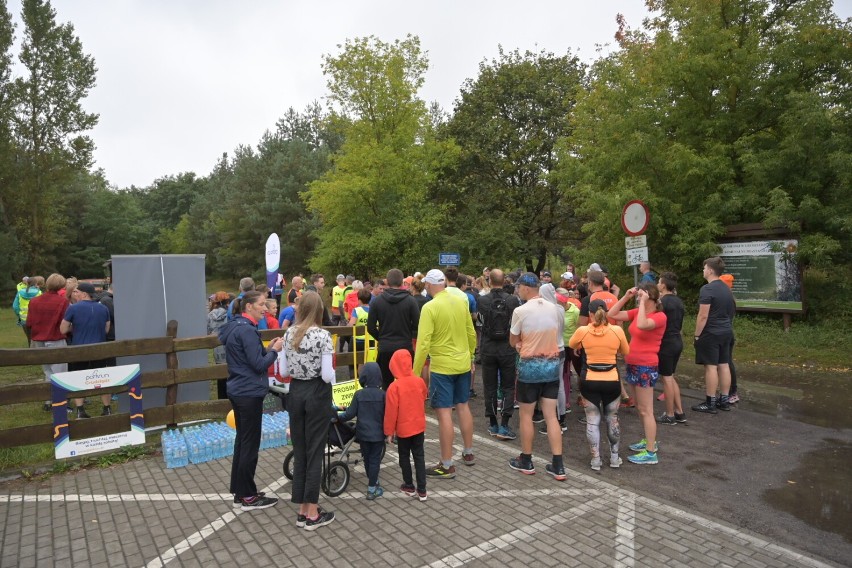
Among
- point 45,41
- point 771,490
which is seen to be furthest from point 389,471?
point 45,41

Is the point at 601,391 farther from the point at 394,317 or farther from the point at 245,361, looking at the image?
the point at 245,361

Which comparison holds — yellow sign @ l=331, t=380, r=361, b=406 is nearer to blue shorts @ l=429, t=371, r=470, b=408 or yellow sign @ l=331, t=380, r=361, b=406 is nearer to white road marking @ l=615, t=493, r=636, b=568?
blue shorts @ l=429, t=371, r=470, b=408

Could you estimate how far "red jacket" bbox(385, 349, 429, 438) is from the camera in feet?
16.4

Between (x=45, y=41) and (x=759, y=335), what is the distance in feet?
154

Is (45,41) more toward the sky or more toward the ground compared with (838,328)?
more toward the sky

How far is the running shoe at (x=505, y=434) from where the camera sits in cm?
688

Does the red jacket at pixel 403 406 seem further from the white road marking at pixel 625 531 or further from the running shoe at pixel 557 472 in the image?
the white road marking at pixel 625 531

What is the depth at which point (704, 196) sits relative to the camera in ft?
44.1

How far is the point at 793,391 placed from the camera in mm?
8820

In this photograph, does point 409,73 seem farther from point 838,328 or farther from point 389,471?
point 389,471

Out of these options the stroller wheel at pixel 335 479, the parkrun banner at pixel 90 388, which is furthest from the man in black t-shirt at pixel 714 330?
the parkrun banner at pixel 90 388

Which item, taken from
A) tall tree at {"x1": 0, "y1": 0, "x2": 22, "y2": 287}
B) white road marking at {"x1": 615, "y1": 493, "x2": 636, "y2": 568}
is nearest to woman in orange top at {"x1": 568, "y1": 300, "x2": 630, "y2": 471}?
white road marking at {"x1": 615, "y1": 493, "x2": 636, "y2": 568}

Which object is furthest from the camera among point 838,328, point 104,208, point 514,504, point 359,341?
point 104,208

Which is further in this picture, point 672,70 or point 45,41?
point 45,41
